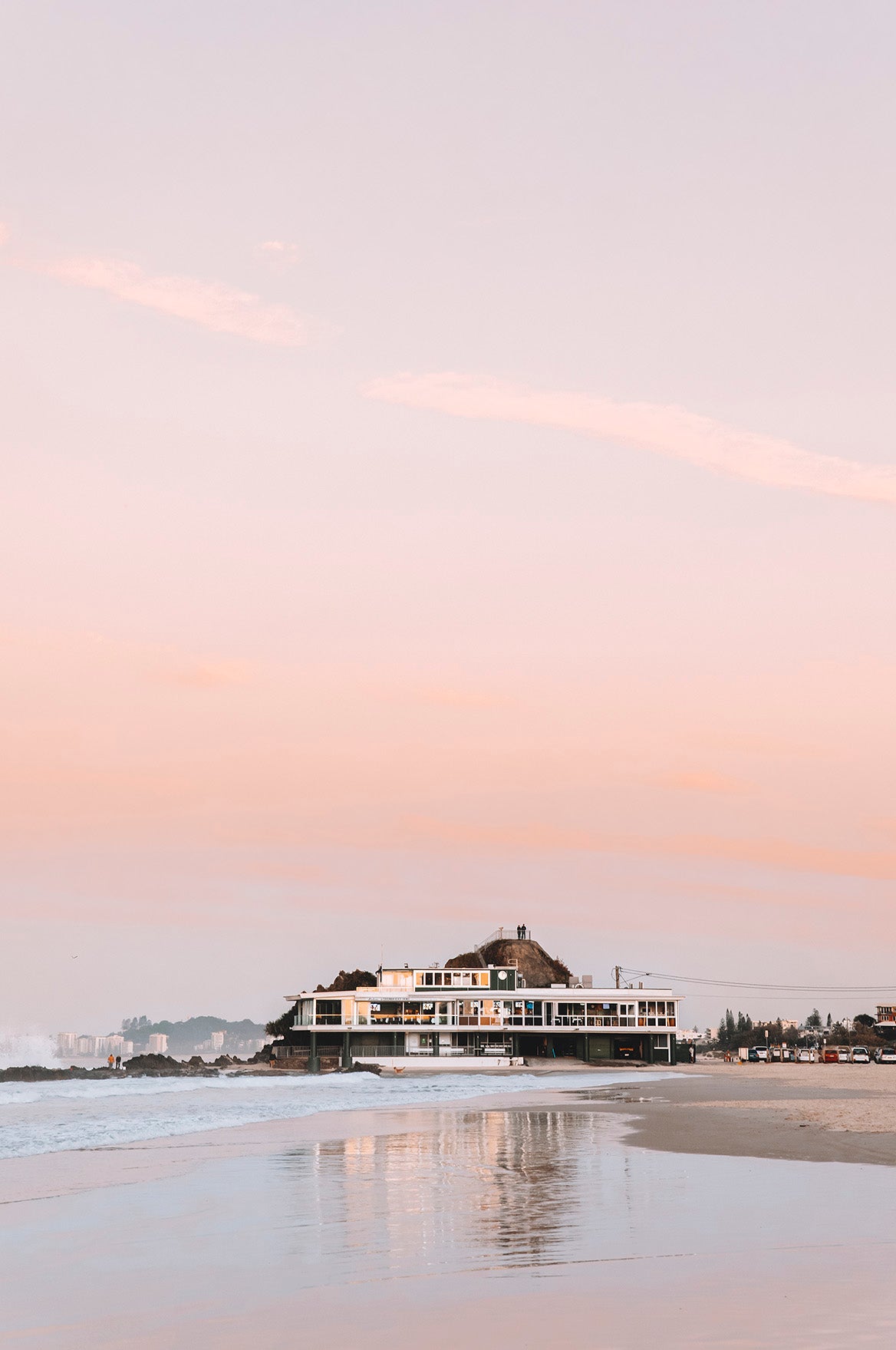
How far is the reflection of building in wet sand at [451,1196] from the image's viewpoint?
12.2 metres

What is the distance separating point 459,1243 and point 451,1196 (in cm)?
415

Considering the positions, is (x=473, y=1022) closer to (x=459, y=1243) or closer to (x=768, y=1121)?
(x=768, y=1121)

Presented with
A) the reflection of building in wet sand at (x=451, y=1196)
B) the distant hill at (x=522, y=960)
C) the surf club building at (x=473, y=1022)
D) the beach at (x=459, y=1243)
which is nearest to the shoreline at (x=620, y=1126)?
the beach at (x=459, y=1243)

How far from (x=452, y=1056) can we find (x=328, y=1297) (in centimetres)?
10080

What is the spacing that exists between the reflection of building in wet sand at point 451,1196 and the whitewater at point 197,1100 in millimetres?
7945

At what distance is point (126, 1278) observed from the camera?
1154cm

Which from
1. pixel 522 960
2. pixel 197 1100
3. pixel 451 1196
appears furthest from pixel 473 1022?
pixel 451 1196

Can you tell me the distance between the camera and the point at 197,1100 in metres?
52.9

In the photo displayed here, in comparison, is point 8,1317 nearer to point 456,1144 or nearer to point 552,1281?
point 552,1281

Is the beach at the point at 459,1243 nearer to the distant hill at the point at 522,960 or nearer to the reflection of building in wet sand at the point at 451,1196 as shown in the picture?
the reflection of building in wet sand at the point at 451,1196

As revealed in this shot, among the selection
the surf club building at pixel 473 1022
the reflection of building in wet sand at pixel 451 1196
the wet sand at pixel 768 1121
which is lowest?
the surf club building at pixel 473 1022

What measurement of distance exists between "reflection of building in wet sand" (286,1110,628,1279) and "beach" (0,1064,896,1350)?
0.06 metres

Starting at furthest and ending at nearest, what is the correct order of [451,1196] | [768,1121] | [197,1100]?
[197,1100] < [768,1121] < [451,1196]

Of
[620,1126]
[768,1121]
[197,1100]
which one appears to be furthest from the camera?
[197,1100]
